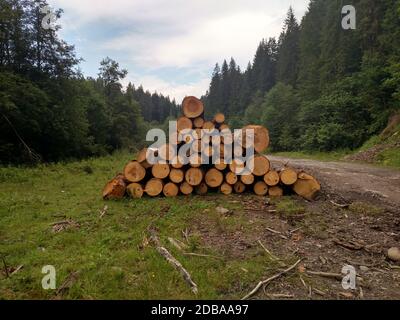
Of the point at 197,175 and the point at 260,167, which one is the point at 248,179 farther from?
the point at 197,175

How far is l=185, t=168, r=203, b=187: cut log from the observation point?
29.5 ft

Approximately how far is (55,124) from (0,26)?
5.56m

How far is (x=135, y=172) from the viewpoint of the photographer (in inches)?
360

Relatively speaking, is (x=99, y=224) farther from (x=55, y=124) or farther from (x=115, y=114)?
(x=115, y=114)

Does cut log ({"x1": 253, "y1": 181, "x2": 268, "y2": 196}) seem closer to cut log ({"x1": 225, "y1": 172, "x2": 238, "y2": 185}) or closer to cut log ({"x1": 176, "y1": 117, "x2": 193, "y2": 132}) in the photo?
cut log ({"x1": 225, "y1": 172, "x2": 238, "y2": 185})

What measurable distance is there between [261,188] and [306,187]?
1.04 meters

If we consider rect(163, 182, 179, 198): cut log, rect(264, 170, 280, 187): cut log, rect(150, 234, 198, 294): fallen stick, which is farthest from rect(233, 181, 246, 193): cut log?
rect(150, 234, 198, 294): fallen stick

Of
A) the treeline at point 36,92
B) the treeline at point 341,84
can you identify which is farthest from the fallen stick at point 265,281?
the treeline at point 341,84

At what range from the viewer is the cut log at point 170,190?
905cm

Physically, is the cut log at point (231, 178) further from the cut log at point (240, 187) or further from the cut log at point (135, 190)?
the cut log at point (135, 190)

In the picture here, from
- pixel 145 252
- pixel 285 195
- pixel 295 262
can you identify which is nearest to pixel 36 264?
pixel 145 252

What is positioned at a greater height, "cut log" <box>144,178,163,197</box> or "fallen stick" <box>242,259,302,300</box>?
"cut log" <box>144,178,163,197</box>

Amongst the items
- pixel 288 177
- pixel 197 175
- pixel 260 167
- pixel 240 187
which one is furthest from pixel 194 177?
pixel 288 177

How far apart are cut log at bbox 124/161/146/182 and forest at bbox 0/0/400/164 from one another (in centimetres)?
915
